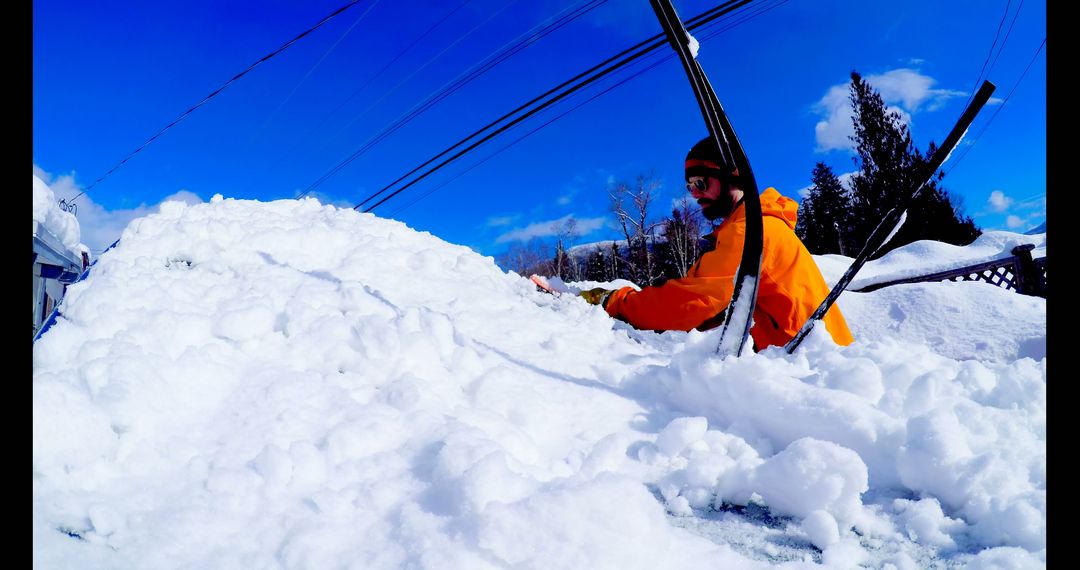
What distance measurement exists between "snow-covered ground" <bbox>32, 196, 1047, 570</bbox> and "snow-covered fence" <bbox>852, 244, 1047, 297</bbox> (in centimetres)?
714

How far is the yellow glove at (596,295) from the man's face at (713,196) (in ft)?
2.87

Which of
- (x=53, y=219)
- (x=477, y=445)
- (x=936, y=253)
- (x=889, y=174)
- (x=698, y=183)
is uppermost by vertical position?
(x=889, y=174)

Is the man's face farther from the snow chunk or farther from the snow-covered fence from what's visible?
the snow-covered fence

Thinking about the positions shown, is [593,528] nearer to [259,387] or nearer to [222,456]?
[222,456]

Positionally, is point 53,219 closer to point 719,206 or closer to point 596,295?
point 596,295

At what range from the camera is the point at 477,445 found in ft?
4.55

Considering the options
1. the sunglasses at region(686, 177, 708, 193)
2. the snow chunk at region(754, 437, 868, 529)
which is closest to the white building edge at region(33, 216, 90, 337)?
the sunglasses at region(686, 177, 708, 193)

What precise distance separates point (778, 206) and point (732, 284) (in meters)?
0.84

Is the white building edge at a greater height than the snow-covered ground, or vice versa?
the white building edge

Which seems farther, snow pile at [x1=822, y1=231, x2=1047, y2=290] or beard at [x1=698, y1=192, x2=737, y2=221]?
snow pile at [x1=822, y1=231, x2=1047, y2=290]

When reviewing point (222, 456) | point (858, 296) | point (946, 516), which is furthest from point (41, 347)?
point (858, 296)

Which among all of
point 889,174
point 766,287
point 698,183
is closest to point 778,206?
point 698,183

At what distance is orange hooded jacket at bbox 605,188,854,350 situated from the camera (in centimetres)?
264

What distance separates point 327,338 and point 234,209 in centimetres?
253
